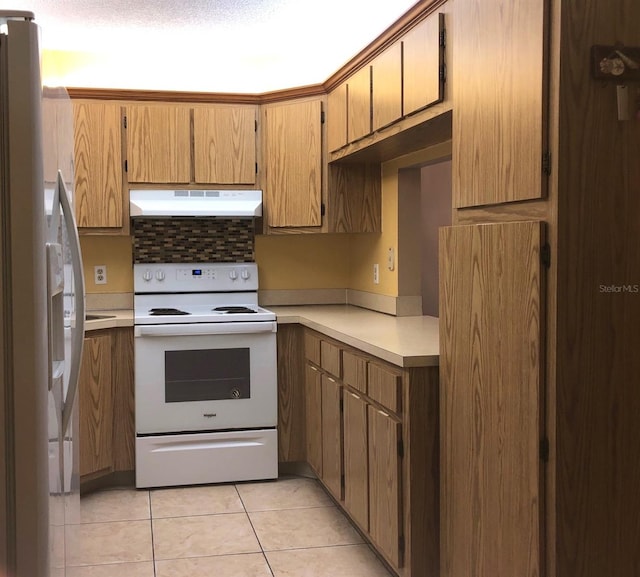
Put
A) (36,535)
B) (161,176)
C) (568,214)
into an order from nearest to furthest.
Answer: (36,535) → (568,214) → (161,176)

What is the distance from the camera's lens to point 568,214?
6.07ft

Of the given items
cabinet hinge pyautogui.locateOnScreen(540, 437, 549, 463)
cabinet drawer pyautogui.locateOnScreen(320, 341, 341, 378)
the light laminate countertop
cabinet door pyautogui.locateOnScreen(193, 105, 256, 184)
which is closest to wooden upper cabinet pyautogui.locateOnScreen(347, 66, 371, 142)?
cabinet door pyautogui.locateOnScreen(193, 105, 256, 184)

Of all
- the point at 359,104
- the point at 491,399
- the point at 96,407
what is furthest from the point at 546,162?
the point at 96,407

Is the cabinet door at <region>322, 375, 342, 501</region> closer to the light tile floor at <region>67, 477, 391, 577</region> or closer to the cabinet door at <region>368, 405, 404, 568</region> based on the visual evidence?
the light tile floor at <region>67, 477, 391, 577</region>

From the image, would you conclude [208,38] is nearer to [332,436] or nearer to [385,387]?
[332,436]

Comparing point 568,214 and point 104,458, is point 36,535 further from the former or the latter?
point 104,458

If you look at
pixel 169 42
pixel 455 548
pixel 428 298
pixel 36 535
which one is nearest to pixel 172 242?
pixel 169 42

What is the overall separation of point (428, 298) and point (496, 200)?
8.69ft

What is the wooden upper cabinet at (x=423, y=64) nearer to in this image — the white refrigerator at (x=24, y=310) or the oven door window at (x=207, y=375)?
the white refrigerator at (x=24, y=310)

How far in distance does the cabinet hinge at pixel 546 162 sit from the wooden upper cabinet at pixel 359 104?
181 cm

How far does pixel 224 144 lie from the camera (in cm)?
448

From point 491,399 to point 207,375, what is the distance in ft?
7.32

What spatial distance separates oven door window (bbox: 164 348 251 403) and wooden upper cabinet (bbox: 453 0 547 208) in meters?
2.04

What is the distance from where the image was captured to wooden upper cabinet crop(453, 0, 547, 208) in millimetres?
1915
